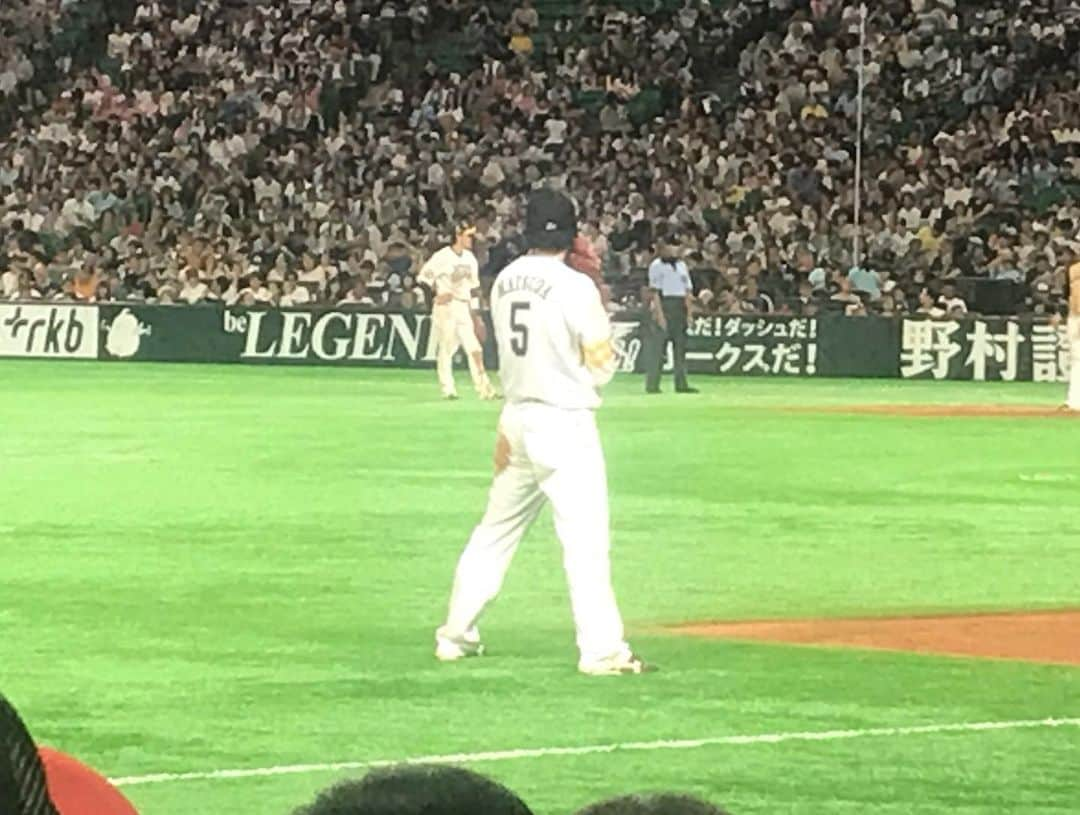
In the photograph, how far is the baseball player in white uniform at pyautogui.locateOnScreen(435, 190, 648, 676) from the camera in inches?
417

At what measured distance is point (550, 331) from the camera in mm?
10609

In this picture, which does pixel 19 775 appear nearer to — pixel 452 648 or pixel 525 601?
pixel 452 648

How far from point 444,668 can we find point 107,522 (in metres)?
6.86

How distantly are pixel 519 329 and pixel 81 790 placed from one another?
8.29 meters

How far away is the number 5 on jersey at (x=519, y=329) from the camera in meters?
10.7

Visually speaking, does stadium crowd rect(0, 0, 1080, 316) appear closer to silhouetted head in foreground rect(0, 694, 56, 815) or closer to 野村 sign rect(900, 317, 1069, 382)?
野村 sign rect(900, 317, 1069, 382)

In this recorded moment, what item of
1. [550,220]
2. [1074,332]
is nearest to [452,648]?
[550,220]

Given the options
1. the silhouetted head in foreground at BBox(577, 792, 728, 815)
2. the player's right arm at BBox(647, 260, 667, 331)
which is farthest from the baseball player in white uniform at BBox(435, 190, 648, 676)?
the player's right arm at BBox(647, 260, 667, 331)

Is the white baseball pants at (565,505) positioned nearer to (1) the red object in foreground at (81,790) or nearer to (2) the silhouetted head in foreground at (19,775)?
(1) the red object in foreground at (81,790)

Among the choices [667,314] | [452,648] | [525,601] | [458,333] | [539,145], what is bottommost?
[525,601]

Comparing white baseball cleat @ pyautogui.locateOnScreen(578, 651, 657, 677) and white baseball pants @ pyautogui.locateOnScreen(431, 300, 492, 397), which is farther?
white baseball pants @ pyautogui.locateOnScreen(431, 300, 492, 397)

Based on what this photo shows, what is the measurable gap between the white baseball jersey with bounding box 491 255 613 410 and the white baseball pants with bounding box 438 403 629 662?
3.5 inches

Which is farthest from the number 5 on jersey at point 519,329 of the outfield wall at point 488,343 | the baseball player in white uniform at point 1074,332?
the outfield wall at point 488,343

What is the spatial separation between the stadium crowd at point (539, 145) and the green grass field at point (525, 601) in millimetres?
11674
